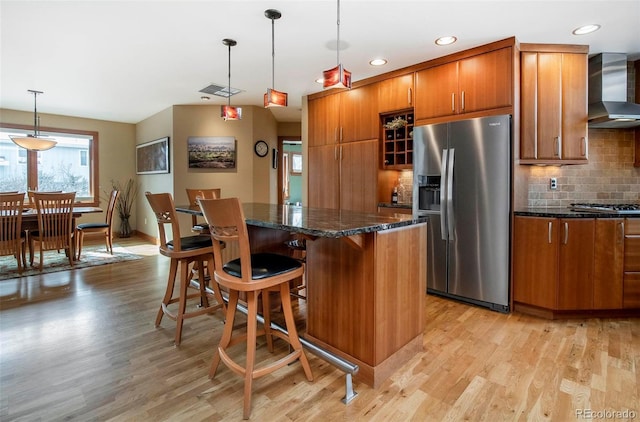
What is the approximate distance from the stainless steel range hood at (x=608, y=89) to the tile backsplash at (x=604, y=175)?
0.58 feet

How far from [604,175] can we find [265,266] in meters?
3.65

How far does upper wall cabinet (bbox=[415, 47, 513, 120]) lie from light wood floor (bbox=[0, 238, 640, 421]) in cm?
193

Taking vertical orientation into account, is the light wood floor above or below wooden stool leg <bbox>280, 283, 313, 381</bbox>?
below

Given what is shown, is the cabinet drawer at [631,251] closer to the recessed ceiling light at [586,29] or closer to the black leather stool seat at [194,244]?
the recessed ceiling light at [586,29]

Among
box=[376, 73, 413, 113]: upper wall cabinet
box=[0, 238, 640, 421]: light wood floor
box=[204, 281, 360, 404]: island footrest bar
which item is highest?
box=[376, 73, 413, 113]: upper wall cabinet

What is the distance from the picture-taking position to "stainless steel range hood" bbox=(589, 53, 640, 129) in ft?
9.82

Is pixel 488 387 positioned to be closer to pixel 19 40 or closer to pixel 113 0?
pixel 113 0

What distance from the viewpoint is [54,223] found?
4.33 meters

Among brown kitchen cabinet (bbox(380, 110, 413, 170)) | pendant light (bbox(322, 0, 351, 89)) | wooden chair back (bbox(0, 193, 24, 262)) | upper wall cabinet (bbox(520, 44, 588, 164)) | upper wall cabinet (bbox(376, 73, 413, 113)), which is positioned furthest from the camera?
wooden chair back (bbox(0, 193, 24, 262))

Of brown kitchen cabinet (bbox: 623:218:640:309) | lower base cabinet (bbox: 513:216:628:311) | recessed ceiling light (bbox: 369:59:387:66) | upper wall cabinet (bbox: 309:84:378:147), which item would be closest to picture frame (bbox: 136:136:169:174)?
upper wall cabinet (bbox: 309:84:378:147)

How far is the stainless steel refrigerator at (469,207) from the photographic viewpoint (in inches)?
112

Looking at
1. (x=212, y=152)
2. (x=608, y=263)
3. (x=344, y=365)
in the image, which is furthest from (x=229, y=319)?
(x=212, y=152)

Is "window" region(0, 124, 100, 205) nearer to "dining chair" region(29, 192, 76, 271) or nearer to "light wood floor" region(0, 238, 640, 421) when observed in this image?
"dining chair" region(29, 192, 76, 271)

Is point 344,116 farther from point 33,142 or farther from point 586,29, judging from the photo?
point 33,142
